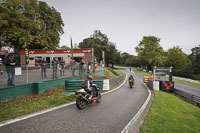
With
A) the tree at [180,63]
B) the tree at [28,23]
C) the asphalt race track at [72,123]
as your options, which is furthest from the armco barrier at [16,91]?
the tree at [180,63]

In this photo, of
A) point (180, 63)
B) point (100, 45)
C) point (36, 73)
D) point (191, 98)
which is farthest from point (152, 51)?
point (36, 73)

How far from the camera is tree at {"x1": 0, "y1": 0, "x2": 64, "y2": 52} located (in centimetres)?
1914

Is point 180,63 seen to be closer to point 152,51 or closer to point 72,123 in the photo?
point 152,51

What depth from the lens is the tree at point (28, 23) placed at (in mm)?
19141

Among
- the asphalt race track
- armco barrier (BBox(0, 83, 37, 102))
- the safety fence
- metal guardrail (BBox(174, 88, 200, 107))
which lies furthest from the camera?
metal guardrail (BBox(174, 88, 200, 107))

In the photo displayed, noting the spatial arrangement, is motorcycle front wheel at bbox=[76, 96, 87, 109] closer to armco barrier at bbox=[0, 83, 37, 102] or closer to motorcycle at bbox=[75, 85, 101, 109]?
motorcycle at bbox=[75, 85, 101, 109]

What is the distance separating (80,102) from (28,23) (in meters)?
23.2

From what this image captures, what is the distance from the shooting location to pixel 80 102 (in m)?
4.91

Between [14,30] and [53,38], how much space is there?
7.57 metres

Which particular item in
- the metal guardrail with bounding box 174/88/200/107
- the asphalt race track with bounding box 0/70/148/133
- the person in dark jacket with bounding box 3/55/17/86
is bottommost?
the metal guardrail with bounding box 174/88/200/107

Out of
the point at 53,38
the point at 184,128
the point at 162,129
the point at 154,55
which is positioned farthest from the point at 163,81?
the point at 154,55

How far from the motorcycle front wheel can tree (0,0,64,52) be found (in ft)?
63.8

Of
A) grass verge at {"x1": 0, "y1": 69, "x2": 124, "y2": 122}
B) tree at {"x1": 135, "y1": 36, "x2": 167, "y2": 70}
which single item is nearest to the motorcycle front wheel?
grass verge at {"x1": 0, "y1": 69, "x2": 124, "y2": 122}

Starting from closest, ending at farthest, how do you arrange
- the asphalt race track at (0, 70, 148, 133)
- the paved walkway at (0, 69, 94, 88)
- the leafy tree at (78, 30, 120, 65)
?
the asphalt race track at (0, 70, 148, 133) < the paved walkway at (0, 69, 94, 88) < the leafy tree at (78, 30, 120, 65)
